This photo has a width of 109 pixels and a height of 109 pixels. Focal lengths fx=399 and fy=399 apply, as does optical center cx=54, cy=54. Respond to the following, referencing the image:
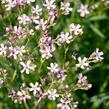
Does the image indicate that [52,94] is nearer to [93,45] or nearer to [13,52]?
[13,52]

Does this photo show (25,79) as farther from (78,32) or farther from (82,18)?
(82,18)

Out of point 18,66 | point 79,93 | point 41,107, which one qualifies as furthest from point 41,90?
point 79,93

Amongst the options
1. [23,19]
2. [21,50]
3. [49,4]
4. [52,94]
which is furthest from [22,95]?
[49,4]

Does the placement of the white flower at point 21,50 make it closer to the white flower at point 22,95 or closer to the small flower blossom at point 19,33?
the small flower blossom at point 19,33

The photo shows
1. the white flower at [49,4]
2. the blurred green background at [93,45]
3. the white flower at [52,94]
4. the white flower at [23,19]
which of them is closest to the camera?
the white flower at [52,94]

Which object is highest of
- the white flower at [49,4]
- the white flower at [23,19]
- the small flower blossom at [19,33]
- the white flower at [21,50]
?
the white flower at [49,4]

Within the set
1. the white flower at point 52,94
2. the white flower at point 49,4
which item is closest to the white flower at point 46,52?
the white flower at point 52,94

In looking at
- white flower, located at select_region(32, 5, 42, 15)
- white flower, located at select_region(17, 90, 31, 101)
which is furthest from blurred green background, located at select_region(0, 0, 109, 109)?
white flower, located at select_region(17, 90, 31, 101)

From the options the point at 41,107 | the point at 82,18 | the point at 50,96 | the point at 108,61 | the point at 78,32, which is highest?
the point at 82,18

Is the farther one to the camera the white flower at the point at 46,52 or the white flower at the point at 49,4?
the white flower at the point at 49,4
